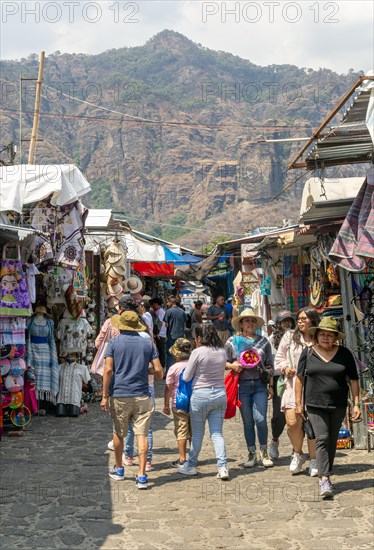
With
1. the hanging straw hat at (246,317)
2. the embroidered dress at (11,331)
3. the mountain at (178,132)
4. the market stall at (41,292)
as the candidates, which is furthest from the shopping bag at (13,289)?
the mountain at (178,132)

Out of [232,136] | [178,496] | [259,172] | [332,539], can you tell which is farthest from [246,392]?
[232,136]

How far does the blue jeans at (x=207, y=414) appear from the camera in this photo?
700 centimetres

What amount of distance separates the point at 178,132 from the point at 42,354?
135 meters

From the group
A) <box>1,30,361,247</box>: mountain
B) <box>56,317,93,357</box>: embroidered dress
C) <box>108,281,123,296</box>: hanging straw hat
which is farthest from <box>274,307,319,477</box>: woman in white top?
<box>1,30,361,247</box>: mountain

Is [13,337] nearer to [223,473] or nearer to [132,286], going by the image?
[223,473]

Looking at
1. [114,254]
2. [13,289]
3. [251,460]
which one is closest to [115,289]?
[114,254]

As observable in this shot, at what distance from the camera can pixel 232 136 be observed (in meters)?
146

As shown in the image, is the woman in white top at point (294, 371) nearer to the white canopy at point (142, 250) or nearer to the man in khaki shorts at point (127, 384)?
the man in khaki shorts at point (127, 384)

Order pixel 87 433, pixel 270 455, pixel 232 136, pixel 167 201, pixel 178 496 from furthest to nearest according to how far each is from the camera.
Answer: pixel 232 136, pixel 167 201, pixel 87 433, pixel 270 455, pixel 178 496

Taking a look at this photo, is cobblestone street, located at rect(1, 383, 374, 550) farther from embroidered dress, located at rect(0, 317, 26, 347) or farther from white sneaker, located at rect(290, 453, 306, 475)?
embroidered dress, located at rect(0, 317, 26, 347)

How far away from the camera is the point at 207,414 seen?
23.2 ft

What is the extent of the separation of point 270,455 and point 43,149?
4386 inches

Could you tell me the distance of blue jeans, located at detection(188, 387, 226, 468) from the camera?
7.00 m

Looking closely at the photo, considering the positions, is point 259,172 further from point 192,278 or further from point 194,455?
point 194,455
